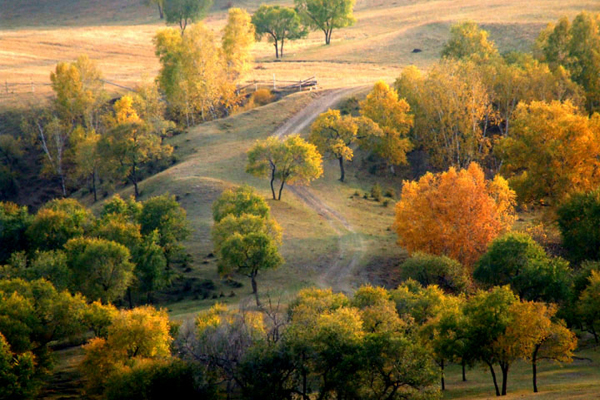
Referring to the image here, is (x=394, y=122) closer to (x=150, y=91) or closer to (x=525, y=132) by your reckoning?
(x=525, y=132)

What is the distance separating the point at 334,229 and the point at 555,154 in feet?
77.9

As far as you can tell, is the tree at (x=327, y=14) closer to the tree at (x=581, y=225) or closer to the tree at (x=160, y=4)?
the tree at (x=160, y=4)

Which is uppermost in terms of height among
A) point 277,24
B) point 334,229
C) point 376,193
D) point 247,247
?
point 277,24

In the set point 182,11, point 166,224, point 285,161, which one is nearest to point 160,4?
point 182,11

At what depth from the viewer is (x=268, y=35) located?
159375mm

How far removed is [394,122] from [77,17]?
424ft

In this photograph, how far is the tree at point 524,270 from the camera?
187ft

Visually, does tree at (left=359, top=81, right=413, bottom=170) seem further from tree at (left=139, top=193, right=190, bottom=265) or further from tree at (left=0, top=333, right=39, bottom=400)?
tree at (left=0, top=333, right=39, bottom=400)

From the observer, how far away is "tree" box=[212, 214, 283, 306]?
62.9 metres

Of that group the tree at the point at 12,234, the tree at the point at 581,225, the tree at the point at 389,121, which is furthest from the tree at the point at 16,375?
the tree at the point at 389,121

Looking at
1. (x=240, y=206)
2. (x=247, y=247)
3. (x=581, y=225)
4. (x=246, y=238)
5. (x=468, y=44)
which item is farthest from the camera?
(x=468, y=44)

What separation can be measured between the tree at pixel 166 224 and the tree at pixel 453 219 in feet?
66.9

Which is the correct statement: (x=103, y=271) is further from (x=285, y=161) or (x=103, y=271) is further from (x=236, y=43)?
(x=236, y=43)

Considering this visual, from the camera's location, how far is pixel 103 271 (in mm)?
62219
